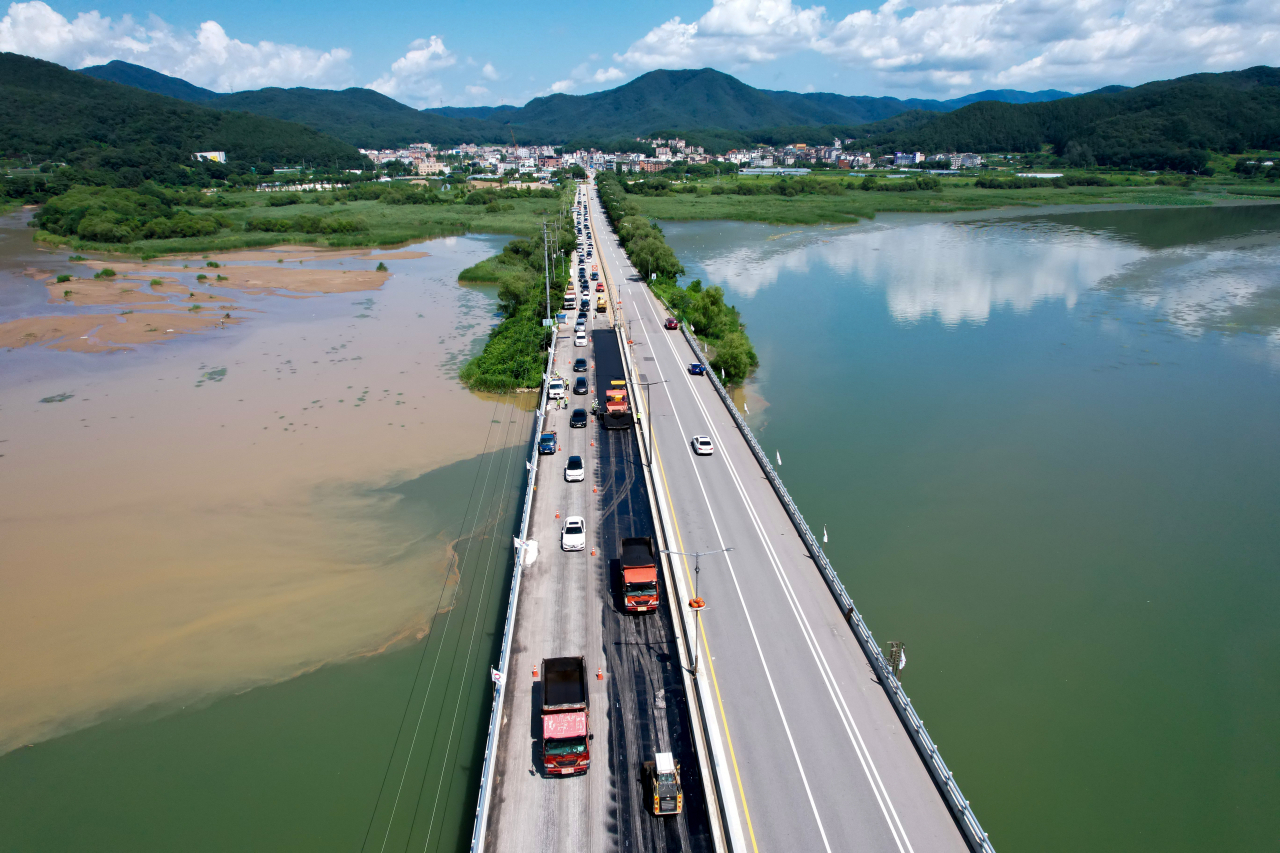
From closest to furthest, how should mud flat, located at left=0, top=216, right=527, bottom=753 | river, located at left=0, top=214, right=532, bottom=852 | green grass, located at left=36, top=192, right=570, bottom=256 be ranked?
1. river, located at left=0, top=214, right=532, bottom=852
2. mud flat, located at left=0, top=216, right=527, bottom=753
3. green grass, located at left=36, top=192, right=570, bottom=256

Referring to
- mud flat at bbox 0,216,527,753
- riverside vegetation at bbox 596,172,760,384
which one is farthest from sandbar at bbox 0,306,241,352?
riverside vegetation at bbox 596,172,760,384

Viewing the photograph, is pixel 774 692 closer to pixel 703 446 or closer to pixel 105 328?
pixel 703 446

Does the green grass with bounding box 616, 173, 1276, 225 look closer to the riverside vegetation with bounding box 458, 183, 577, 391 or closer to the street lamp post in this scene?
the riverside vegetation with bounding box 458, 183, 577, 391

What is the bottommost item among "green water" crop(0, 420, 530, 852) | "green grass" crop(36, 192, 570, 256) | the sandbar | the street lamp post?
"green water" crop(0, 420, 530, 852)

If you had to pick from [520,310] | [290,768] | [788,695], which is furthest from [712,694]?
[520,310]

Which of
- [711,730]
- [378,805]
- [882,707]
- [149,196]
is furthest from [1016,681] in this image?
[149,196]

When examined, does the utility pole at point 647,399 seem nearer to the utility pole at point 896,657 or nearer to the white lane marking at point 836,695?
the white lane marking at point 836,695

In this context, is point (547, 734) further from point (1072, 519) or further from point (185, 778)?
point (1072, 519)
